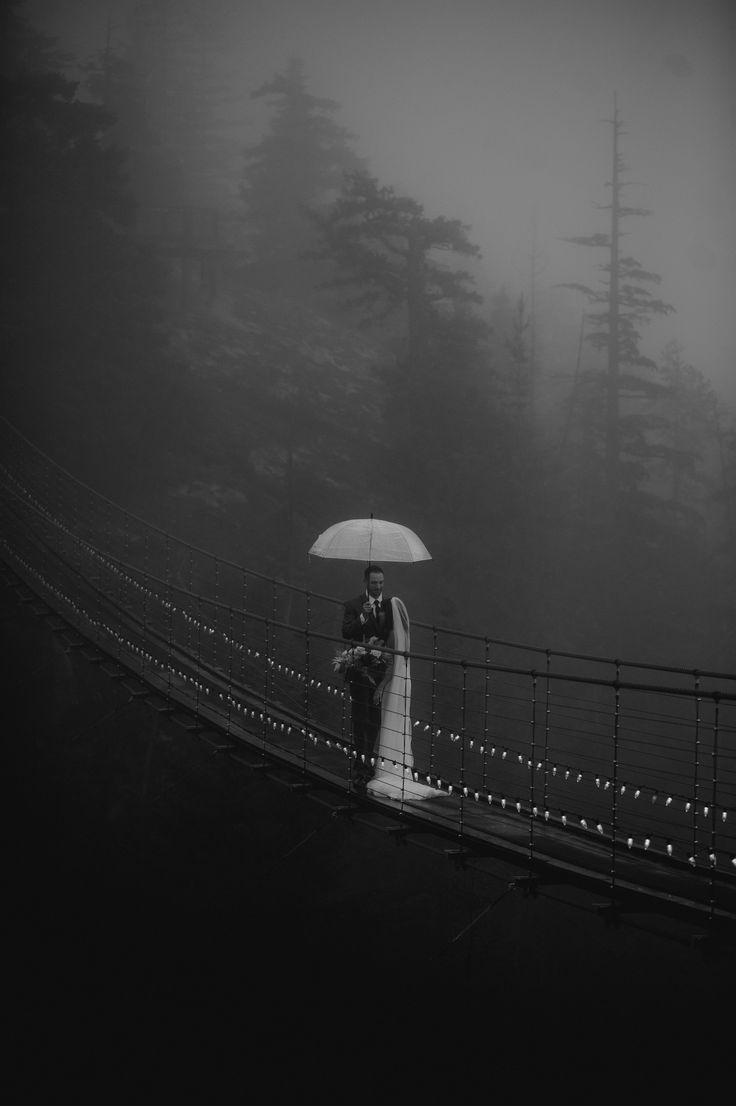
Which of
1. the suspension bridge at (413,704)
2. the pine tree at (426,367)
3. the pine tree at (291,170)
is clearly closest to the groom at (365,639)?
the suspension bridge at (413,704)

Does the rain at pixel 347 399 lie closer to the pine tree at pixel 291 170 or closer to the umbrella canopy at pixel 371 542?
the pine tree at pixel 291 170

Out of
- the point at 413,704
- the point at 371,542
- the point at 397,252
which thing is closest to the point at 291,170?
the point at 397,252

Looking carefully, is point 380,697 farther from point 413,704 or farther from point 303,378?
point 303,378

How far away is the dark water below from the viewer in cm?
819

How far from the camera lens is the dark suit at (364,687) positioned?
22.4ft

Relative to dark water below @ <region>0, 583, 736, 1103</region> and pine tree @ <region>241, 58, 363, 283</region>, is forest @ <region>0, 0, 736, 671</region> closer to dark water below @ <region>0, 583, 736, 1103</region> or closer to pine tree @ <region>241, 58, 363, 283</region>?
pine tree @ <region>241, 58, 363, 283</region>

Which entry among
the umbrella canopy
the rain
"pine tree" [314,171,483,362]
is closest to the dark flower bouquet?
the umbrella canopy

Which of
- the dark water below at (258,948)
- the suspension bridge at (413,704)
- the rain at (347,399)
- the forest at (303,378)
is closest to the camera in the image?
the suspension bridge at (413,704)

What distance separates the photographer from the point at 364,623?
684 centimetres

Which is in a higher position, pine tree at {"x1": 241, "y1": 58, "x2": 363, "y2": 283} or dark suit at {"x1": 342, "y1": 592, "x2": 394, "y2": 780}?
pine tree at {"x1": 241, "y1": 58, "x2": 363, "y2": 283}

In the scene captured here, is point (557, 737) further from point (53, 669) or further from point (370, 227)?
point (370, 227)

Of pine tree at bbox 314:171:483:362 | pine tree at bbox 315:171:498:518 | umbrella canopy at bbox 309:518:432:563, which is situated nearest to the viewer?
umbrella canopy at bbox 309:518:432:563

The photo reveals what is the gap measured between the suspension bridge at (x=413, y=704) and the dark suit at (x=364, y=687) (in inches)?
6.2

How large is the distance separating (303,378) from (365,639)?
590 inches
